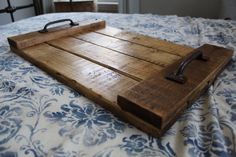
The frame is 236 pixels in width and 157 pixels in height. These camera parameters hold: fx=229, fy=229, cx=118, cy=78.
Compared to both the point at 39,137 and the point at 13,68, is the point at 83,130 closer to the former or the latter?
the point at 39,137

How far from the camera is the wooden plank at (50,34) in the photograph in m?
0.76

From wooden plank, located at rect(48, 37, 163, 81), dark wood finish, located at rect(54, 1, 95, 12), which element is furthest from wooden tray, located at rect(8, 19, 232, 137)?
dark wood finish, located at rect(54, 1, 95, 12)

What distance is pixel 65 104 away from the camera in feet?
1.60

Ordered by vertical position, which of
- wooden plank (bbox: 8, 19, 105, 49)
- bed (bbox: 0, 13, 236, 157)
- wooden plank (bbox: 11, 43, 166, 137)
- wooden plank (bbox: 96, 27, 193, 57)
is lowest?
bed (bbox: 0, 13, 236, 157)

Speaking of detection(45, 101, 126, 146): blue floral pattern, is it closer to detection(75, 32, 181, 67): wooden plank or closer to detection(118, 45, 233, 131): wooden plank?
detection(118, 45, 233, 131): wooden plank

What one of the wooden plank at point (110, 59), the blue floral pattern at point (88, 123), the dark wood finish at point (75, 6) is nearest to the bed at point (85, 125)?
the blue floral pattern at point (88, 123)

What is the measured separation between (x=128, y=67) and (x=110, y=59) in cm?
8

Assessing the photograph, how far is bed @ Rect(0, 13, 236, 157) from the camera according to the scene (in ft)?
1.21

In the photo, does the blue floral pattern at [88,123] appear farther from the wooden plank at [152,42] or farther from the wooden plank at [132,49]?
the wooden plank at [152,42]

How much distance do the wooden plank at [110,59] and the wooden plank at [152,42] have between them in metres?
0.13

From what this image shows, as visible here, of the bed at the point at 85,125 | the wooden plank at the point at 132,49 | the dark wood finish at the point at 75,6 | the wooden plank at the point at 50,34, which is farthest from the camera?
the dark wood finish at the point at 75,6

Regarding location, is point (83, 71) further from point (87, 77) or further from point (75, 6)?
point (75, 6)

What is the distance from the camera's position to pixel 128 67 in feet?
1.98

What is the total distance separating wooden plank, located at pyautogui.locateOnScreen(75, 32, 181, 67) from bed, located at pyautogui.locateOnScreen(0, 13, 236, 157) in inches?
6.0
